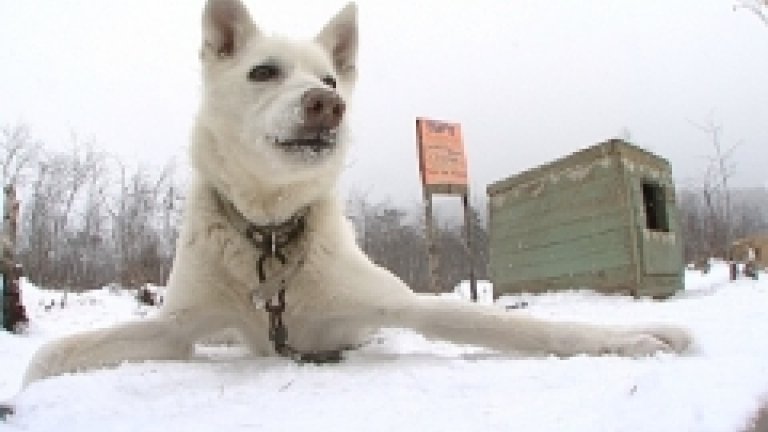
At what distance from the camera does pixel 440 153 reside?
34.6 feet

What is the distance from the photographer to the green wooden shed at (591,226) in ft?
23.3

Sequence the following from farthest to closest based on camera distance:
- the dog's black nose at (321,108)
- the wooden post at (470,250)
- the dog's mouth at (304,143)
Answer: the wooden post at (470,250) < the dog's mouth at (304,143) < the dog's black nose at (321,108)

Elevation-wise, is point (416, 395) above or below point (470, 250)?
below

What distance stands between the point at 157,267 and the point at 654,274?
36.9 feet

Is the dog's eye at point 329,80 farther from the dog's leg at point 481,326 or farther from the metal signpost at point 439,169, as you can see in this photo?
the metal signpost at point 439,169

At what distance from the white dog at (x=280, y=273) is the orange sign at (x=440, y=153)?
23.8 feet

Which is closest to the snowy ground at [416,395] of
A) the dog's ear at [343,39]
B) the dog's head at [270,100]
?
the dog's head at [270,100]

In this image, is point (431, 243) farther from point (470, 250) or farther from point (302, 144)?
point (302, 144)

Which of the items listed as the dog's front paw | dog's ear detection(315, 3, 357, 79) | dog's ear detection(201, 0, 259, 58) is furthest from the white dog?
dog's ear detection(315, 3, 357, 79)

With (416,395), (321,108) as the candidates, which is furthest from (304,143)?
(416,395)

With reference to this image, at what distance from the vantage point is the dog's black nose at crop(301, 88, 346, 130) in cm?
242

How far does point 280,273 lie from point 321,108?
66 cm

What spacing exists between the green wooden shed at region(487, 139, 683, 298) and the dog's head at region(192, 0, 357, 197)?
4506mm

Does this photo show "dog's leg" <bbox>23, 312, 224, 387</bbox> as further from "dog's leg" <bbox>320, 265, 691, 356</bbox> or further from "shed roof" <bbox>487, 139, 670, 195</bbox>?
"shed roof" <bbox>487, 139, 670, 195</bbox>
